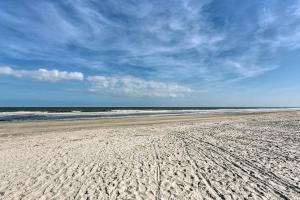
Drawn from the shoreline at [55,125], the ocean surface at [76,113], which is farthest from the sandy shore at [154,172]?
the ocean surface at [76,113]

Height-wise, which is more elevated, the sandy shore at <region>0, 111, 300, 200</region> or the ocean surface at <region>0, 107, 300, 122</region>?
the ocean surface at <region>0, 107, 300, 122</region>

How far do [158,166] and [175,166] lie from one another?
0.58m

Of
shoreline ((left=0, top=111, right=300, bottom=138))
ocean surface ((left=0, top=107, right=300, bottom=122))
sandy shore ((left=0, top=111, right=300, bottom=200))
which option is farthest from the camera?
ocean surface ((left=0, top=107, right=300, bottom=122))

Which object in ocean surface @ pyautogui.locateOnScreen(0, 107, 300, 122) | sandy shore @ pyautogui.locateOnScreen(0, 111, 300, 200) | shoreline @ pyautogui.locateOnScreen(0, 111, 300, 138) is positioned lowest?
sandy shore @ pyautogui.locateOnScreen(0, 111, 300, 200)

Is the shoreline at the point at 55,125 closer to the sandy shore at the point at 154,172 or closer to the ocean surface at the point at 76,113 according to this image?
the ocean surface at the point at 76,113

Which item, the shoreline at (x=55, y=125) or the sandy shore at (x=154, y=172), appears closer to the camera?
the sandy shore at (x=154, y=172)

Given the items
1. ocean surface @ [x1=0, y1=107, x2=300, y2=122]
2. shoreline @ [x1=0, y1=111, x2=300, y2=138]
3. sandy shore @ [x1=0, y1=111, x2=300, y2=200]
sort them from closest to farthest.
A: sandy shore @ [x1=0, y1=111, x2=300, y2=200] → shoreline @ [x1=0, y1=111, x2=300, y2=138] → ocean surface @ [x1=0, y1=107, x2=300, y2=122]

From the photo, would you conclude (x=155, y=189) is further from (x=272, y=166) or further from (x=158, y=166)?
(x=272, y=166)

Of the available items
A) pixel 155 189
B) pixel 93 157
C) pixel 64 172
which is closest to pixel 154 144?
pixel 93 157

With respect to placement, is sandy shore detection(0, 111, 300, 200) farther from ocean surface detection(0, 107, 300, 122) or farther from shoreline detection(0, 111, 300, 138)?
ocean surface detection(0, 107, 300, 122)

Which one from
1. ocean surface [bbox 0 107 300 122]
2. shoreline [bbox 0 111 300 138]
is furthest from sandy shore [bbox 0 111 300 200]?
ocean surface [bbox 0 107 300 122]

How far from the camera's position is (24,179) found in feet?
24.1

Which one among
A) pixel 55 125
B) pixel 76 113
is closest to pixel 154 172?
pixel 55 125

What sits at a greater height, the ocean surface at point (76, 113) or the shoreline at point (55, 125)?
the ocean surface at point (76, 113)
